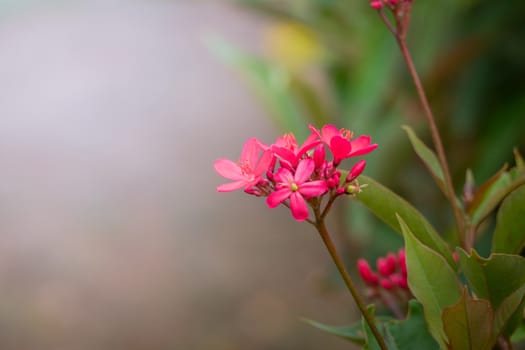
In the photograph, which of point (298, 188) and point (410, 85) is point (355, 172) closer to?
point (298, 188)

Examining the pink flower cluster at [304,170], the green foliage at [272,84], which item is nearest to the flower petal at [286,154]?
the pink flower cluster at [304,170]

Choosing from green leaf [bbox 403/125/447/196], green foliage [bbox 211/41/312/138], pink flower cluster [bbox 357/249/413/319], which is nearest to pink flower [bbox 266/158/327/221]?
green leaf [bbox 403/125/447/196]

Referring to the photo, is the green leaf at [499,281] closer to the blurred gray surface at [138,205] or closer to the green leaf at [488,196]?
the green leaf at [488,196]

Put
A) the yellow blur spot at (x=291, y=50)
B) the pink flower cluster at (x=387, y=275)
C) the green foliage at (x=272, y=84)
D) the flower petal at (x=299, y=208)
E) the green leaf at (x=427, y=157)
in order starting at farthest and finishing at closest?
the yellow blur spot at (x=291, y=50)
the green foliage at (x=272, y=84)
the pink flower cluster at (x=387, y=275)
the green leaf at (x=427, y=157)
the flower petal at (x=299, y=208)

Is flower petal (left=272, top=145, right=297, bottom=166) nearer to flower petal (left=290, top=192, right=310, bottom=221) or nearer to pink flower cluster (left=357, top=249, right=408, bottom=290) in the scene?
flower petal (left=290, top=192, right=310, bottom=221)

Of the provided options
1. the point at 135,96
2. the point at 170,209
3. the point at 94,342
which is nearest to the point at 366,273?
the point at 94,342

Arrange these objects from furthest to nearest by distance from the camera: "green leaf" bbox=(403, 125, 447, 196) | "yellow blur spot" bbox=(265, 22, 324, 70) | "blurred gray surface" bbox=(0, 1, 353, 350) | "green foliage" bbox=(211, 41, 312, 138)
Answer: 1. "blurred gray surface" bbox=(0, 1, 353, 350)
2. "yellow blur spot" bbox=(265, 22, 324, 70)
3. "green foliage" bbox=(211, 41, 312, 138)
4. "green leaf" bbox=(403, 125, 447, 196)
